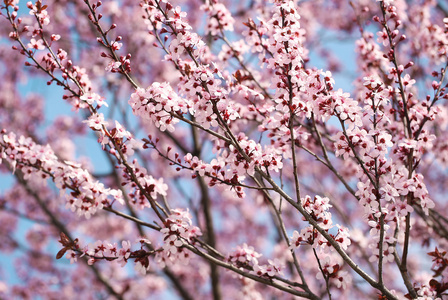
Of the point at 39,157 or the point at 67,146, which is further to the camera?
the point at 67,146

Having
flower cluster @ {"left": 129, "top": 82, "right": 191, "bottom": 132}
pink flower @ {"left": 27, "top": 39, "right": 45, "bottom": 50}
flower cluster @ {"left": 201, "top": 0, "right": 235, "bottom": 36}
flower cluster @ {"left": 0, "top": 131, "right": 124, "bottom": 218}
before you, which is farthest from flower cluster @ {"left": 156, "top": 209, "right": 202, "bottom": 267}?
flower cluster @ {"left": 201, "top": 0, "right": 235, "bottom": 36}

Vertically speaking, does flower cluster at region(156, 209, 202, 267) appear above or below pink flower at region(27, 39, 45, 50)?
below

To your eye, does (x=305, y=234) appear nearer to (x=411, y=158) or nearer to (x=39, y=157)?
(x=411, y=158)

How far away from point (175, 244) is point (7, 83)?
9831 mm

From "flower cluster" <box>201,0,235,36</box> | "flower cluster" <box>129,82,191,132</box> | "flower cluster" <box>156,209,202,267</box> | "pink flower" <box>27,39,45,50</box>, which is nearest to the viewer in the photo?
"flower cluster" <box>129,82,191,132</box>

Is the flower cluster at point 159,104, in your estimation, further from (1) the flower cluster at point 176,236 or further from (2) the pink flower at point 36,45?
(2) the pink flower at point 36,45

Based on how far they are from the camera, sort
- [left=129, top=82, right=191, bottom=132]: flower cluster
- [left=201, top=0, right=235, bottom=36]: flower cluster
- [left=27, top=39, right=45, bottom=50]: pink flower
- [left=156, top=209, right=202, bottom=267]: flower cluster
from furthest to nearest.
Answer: [left=201, top=0, right=235, bottom=36]: flower cluster
[left=27, top=39, right=45, bottom=50]: pink flower
[left=156, top=209, right=202, bottom=267]: flower cluster
[left=129, top=82, right=191, bottom=132]: flower cluster

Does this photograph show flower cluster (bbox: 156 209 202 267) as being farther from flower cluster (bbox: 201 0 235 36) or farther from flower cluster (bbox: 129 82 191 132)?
flower cluster (bbox: 201 0 235 36)

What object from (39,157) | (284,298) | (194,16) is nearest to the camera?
(39,157)

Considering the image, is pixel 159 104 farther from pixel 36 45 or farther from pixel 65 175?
pixel 36 45

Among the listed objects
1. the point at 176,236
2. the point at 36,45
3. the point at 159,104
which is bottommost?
the point at 176,236

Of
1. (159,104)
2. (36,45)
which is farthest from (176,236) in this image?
(36,45)

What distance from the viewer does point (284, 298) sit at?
7.85m

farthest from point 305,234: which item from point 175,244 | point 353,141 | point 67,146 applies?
point 67,146
